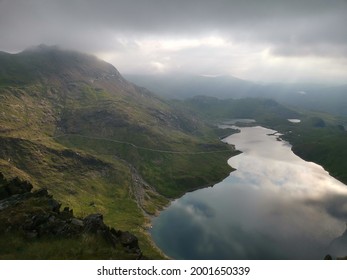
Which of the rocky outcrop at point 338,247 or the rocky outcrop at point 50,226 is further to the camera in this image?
the rocky outcrop at point 338,247

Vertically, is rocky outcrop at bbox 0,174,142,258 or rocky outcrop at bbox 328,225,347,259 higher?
rocky outcrop at bbox 0,174,142,258

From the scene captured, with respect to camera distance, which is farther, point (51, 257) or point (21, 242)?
point (21, 242)

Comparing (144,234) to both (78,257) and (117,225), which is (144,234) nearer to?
(117,225)

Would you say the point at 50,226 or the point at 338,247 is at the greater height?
the point at 50,226

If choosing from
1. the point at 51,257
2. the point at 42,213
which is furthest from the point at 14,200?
the point at 51,257

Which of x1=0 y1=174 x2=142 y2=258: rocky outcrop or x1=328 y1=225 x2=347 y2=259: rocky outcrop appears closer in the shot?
x1=0 y1=174 x2=142 y2=258: rocky outcrop

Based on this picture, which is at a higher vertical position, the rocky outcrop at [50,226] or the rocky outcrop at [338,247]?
the rocky outcrop at [50,226]

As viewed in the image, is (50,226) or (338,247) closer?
(50,226)

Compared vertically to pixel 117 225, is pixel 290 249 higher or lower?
higher
